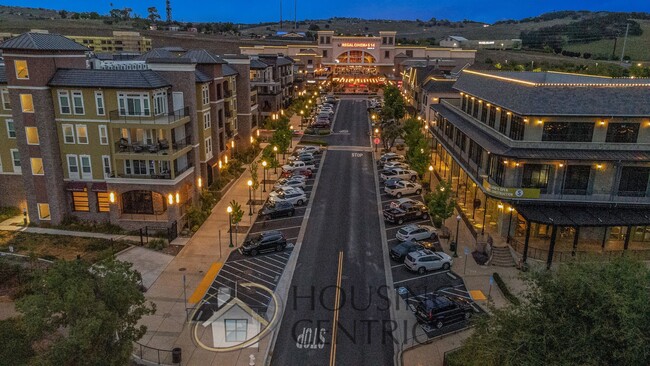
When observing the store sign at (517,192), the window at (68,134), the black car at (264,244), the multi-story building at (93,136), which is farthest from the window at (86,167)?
the store sign at (517,192)

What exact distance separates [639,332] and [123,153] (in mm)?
38175

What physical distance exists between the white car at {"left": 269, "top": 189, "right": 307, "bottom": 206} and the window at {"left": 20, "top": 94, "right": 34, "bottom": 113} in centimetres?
2304

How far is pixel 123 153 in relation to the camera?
40.1 m

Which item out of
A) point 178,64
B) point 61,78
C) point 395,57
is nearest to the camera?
point 61,78

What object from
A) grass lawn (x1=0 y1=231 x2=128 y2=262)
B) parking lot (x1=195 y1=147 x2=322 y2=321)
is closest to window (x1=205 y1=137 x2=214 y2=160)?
parking lot (x1=195 y1=147 x2=322 y2=321)

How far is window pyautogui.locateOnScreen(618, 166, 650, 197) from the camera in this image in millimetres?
36344

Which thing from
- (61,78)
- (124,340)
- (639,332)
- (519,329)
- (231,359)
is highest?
(61,78)

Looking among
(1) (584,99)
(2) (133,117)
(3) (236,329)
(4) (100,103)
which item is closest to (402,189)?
(1) (584,99)

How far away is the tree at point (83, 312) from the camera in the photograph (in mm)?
17391

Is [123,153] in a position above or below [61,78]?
below

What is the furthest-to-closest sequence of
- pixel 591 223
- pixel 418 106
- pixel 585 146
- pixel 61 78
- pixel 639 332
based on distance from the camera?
pixel 418 106
pixel 61 78
pixel 585 146
pixel 591 223
pixel 639 332

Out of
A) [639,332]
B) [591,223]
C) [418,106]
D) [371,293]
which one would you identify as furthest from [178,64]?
[418,106]

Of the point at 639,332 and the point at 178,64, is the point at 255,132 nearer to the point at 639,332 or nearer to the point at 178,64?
the point at 178,64

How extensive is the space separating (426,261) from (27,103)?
1414 inches
